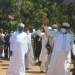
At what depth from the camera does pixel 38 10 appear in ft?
109

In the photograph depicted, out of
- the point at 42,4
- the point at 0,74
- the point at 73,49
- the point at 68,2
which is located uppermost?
the point at 42,4

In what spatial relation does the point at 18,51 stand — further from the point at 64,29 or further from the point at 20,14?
the point at 20,14

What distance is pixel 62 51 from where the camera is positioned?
30.6ft

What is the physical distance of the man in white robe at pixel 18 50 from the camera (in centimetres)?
1105

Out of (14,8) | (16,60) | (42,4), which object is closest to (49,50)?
(16,60)

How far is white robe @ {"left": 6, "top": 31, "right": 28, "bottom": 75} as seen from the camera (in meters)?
11.1

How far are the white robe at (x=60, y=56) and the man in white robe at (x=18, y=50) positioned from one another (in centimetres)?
192

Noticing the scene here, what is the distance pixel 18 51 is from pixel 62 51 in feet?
7.56

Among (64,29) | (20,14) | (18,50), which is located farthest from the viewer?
(20,14)

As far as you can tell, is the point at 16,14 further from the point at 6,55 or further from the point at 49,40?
the point at 49,40

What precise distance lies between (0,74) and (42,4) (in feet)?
77.2

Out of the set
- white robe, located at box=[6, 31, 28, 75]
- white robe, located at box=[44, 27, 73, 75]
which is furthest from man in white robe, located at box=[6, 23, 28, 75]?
white robe, located at box=[44, 27, 73, 75]

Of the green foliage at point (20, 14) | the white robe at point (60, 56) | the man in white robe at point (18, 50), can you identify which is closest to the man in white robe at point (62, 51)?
the white robe at point (60, 56)

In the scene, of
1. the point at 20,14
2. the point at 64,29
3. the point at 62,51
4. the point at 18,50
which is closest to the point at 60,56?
the point at 62,51
